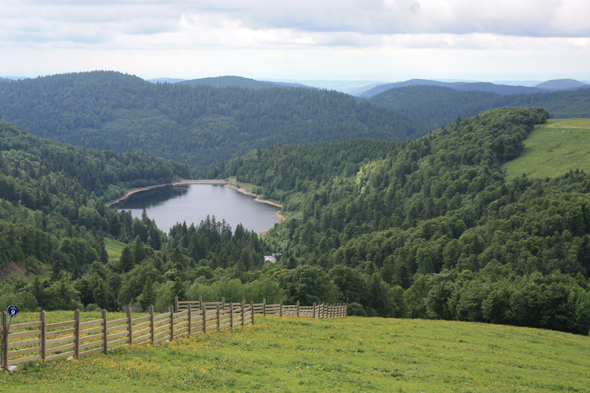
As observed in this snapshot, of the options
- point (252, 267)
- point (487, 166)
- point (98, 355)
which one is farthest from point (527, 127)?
point (98, 355)

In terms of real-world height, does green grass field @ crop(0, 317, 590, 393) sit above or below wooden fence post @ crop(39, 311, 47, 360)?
below

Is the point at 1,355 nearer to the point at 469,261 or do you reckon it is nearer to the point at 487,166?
the point at 469,261

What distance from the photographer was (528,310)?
5297cm

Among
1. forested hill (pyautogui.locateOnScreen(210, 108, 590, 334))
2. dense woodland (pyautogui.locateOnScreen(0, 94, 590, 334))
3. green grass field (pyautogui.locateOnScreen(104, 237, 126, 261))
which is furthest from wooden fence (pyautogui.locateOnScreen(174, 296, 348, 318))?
green grass field (pyautogui.locateOnScreen(104, 237, 126, 261))

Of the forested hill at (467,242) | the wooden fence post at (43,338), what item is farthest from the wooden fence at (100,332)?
the forested hill at (467,242)

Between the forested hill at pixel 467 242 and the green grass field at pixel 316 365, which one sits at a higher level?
the green grass field at pixel 316 365

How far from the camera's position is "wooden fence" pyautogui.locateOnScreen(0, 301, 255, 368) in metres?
15.4

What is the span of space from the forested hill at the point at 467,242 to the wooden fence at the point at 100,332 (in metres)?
38.3

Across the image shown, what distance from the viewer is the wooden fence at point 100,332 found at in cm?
1538

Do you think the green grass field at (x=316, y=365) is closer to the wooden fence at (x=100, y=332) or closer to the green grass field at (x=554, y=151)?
the wooden fence at (x=100, y=332)

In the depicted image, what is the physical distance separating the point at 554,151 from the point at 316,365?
17042 cm

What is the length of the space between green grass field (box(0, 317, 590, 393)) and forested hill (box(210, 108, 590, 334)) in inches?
927

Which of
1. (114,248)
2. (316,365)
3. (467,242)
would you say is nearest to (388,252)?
(467,242)

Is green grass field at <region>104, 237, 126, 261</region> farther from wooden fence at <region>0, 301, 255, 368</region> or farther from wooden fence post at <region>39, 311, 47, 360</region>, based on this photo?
wooden fence post at <region>39, 311, 47, 360</region>
